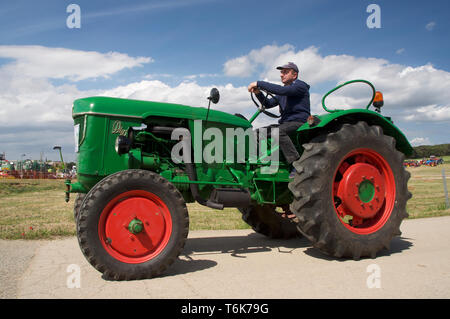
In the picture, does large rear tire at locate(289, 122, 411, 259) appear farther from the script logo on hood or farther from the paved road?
the script logo on hood

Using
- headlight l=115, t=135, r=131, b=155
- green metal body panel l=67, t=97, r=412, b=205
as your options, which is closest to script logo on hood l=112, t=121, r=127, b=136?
green metal body panel l=67, t=97, r=412, b=205

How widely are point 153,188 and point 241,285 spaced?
1338mm

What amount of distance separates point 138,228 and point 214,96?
184 centimetres

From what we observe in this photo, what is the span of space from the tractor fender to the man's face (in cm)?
88

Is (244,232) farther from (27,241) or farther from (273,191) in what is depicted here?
(27,241)

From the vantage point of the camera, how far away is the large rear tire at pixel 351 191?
428cm

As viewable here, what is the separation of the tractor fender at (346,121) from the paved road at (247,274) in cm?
164

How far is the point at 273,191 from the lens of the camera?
16.2 feet

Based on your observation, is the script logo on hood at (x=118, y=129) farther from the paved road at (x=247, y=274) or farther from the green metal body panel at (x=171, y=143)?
the paved road at (x=247, y=274)

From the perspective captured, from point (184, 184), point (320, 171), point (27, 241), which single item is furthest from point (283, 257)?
point (27, 241)

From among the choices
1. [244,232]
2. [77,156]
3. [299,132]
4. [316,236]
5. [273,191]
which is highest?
[299,132]

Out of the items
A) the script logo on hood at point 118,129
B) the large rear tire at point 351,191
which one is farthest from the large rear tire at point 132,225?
the large rear tire at point 351,191

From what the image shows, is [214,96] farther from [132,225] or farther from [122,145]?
[132,225]

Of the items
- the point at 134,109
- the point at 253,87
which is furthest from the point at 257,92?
the point at 134,109
